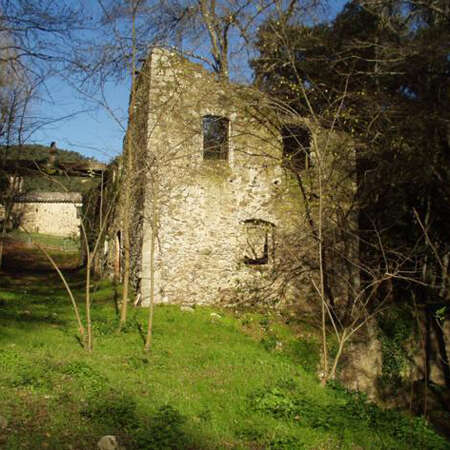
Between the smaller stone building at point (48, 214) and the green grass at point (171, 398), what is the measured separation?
96.6 ft

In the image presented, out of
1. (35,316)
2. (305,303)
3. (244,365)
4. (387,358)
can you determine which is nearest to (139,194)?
(35,316)

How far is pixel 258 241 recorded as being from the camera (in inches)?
504

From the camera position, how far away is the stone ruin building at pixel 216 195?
12023mm

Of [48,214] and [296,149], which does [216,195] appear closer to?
[296,149]

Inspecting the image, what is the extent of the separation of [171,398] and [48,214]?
34.9 metres

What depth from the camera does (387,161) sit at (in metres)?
13.2

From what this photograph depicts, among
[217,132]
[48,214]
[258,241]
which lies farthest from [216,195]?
[48,214]

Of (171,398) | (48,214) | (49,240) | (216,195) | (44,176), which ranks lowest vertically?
(171,398)

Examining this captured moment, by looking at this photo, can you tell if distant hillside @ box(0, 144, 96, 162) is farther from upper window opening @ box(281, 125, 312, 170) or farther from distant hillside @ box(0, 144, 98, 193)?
upper window opening @ box(281, 125, 312, 170)

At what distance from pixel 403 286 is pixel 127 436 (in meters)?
11.6

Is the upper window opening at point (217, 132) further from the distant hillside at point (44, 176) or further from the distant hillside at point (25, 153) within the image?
the distant hillside at point (25, 153)

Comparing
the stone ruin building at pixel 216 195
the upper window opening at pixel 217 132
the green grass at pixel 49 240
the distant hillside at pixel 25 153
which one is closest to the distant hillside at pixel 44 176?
the distant hillside at pixel 25 153

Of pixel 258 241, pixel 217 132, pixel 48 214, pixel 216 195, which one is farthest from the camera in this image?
pixel 48 214

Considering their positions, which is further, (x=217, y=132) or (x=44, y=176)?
(x=217, y=132)
